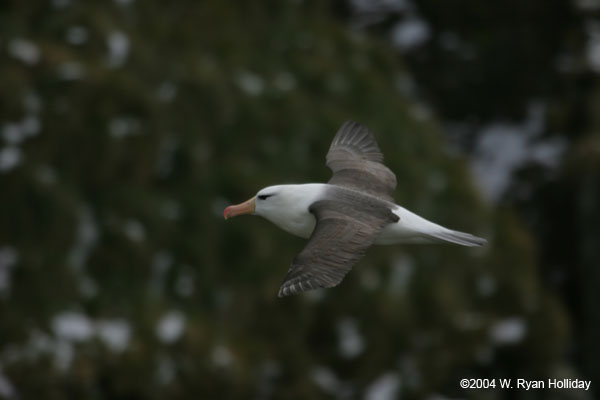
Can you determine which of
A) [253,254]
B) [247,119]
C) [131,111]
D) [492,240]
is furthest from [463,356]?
[131,111]

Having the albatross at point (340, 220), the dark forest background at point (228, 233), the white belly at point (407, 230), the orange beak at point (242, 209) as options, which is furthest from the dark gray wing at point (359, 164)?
the dark forest background at point (228, 233)

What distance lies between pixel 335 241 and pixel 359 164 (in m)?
1.83

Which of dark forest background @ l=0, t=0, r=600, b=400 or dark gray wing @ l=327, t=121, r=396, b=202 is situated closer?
dark gray wing @ l=327, t=121, r=396, b=202

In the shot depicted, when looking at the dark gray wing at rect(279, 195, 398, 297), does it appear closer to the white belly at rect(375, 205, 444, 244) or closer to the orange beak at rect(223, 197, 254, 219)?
the white belly at rect(375, 205, 444, 244)

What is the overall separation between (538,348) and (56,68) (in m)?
7.90

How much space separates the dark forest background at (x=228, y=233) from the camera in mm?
12203

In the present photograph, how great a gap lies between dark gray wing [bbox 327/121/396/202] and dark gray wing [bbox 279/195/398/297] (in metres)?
0.60

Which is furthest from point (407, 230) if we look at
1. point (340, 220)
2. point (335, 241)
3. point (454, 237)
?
point (335, 241)

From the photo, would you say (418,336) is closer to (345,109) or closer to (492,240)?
(492,240)

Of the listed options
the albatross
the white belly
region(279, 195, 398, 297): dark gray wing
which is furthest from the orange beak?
the white belly

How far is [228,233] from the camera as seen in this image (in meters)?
13.3

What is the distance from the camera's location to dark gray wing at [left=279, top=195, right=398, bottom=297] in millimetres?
5684

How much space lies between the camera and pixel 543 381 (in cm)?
1497

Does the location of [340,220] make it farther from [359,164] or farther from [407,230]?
[359,164]
